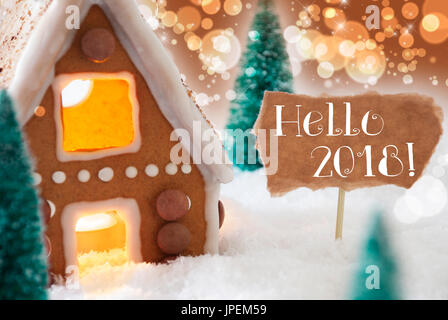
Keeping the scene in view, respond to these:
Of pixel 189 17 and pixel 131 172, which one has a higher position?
pixel 189 17

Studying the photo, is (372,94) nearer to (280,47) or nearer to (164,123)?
(164,123)

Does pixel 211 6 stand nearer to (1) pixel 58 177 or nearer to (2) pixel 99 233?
(2) pixel 99 233

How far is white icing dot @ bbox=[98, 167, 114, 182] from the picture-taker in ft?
6.61

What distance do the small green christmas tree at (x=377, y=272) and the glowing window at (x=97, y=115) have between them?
3.96 feet

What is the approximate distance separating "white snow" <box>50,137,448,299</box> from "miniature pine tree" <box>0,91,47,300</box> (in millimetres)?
566

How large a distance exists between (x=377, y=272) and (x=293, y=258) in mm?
464

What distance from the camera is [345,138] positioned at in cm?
220

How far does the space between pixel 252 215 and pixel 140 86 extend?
1.54m

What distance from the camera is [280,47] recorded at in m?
4.82

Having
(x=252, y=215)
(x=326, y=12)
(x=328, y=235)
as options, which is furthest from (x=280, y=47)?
(x=328, y=235)

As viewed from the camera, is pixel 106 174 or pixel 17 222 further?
pixel 106 174

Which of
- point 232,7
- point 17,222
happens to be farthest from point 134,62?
point 232,7

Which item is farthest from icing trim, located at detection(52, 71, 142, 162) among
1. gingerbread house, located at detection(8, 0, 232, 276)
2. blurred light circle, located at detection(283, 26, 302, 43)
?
blurred light circle, located at detection(283, 26, 302, 43)

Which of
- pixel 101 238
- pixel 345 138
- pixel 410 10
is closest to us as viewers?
pixel 345 138
